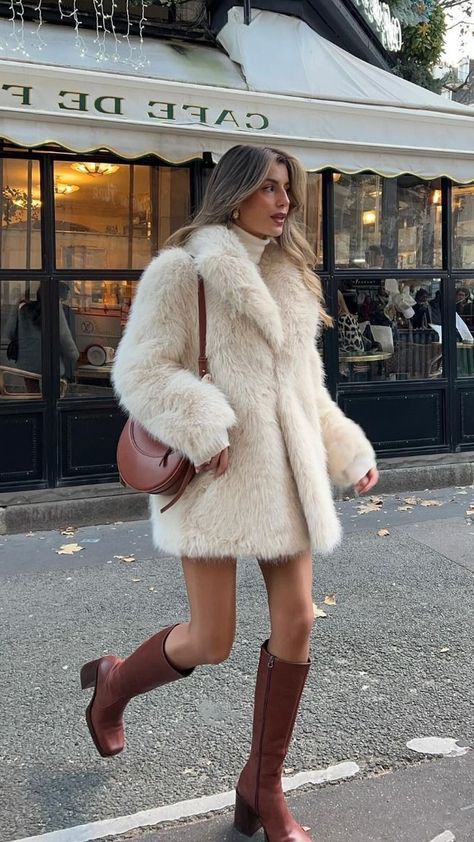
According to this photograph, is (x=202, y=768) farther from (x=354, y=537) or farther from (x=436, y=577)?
(x=354, y=537)

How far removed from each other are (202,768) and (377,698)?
857 millimetres

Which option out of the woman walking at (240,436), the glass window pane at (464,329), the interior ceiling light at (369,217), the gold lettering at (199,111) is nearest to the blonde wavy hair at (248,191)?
the woman walking at (240,436)

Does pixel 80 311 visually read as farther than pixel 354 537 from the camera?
Yes

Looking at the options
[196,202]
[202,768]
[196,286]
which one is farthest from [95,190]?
[202,768]

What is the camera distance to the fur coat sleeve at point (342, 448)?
246 cm

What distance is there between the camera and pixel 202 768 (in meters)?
2.69

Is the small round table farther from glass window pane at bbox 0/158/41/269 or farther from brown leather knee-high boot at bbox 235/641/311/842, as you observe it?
brown leather knee-high boot at bbox 235/641/311/842

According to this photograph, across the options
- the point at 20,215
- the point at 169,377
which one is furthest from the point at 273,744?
the point at 20,215

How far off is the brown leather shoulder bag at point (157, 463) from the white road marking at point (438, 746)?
142 cm

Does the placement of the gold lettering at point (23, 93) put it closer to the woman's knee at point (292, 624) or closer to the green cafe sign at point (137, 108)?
the green cafe sign at point (137, 108)

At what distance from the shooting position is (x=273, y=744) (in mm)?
2209

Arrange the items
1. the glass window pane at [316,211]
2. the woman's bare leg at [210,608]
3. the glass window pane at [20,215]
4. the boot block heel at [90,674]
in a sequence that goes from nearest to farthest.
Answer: the woman's bare leg at [210,608], the boot block heel at [90,674], the glass window pane at [20,215], the glass window pane at [316,211]

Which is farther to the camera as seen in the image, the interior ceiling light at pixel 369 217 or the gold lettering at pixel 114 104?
the interior ceiling light at pixel 369 217

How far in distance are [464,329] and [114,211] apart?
3.47 m
